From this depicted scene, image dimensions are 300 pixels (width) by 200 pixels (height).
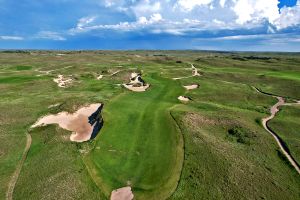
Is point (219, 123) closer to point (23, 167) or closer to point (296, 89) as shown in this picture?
point (23, 167)

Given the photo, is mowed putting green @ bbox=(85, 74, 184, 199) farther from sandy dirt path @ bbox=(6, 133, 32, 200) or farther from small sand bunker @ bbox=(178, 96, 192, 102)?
small sand bunker @ bbox=(178, 96, 192, 102)

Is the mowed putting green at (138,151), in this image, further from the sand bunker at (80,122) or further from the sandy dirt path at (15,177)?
the sandy dirt path at (15,177)

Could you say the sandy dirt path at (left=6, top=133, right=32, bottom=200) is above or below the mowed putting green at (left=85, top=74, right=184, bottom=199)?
below

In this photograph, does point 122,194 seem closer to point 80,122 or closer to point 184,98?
point 80,122

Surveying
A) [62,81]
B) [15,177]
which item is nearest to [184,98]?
[15,177]

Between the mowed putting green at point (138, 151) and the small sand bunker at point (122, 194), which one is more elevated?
the mowed putting green at point (138, 151)

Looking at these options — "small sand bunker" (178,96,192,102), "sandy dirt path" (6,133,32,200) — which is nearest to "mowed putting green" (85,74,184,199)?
"sandy dirt path" (6,133,32,200)

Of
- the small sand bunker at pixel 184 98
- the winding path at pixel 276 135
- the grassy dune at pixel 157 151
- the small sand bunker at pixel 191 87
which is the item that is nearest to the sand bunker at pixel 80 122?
the grassy dune at pixel 157 151

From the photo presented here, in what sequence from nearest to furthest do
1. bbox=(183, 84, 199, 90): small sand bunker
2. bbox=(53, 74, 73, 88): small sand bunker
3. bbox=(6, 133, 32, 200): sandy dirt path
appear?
bbox=(6, 133, 32, 200): sandy dirt path < bbox=(183, 84, 199, 90): small sand bunker < bbox=(53, 74, 73, 88): small sand bunker
